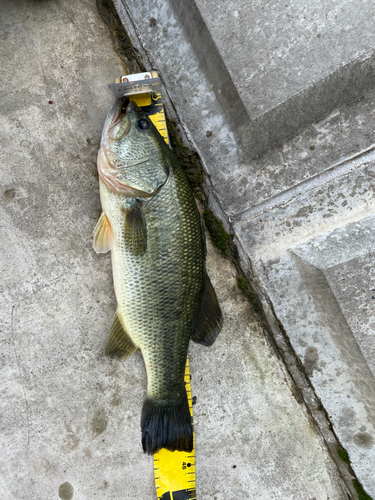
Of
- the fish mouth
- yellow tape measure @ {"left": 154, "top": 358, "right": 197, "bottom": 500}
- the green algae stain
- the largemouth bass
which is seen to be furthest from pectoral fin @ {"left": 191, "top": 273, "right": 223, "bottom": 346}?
the green algae stain

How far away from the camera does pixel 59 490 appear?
245cm

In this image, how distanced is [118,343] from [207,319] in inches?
27.1

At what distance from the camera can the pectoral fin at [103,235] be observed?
222cm

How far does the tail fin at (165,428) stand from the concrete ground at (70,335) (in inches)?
13.5

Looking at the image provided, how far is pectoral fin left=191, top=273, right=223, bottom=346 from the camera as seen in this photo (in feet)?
7.28

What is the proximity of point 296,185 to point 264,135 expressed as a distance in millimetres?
487

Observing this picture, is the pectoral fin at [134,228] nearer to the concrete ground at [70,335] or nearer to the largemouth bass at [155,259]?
the largemouth bass at [155,259]

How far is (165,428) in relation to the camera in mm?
2203

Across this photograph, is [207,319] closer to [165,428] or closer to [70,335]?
[165,428]

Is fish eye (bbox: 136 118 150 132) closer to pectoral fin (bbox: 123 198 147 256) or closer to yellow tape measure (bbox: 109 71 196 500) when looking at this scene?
yellow tape measure (bbox: 109 71 196 500)

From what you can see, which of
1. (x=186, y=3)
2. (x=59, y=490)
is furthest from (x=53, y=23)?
(x=59, y=490)

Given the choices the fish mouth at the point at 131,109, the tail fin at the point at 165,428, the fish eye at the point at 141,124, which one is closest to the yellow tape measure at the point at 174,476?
the tail fin at the point at 165,428

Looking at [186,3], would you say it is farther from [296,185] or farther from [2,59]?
[296,185]

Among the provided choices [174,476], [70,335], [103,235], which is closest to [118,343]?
[70,335]
